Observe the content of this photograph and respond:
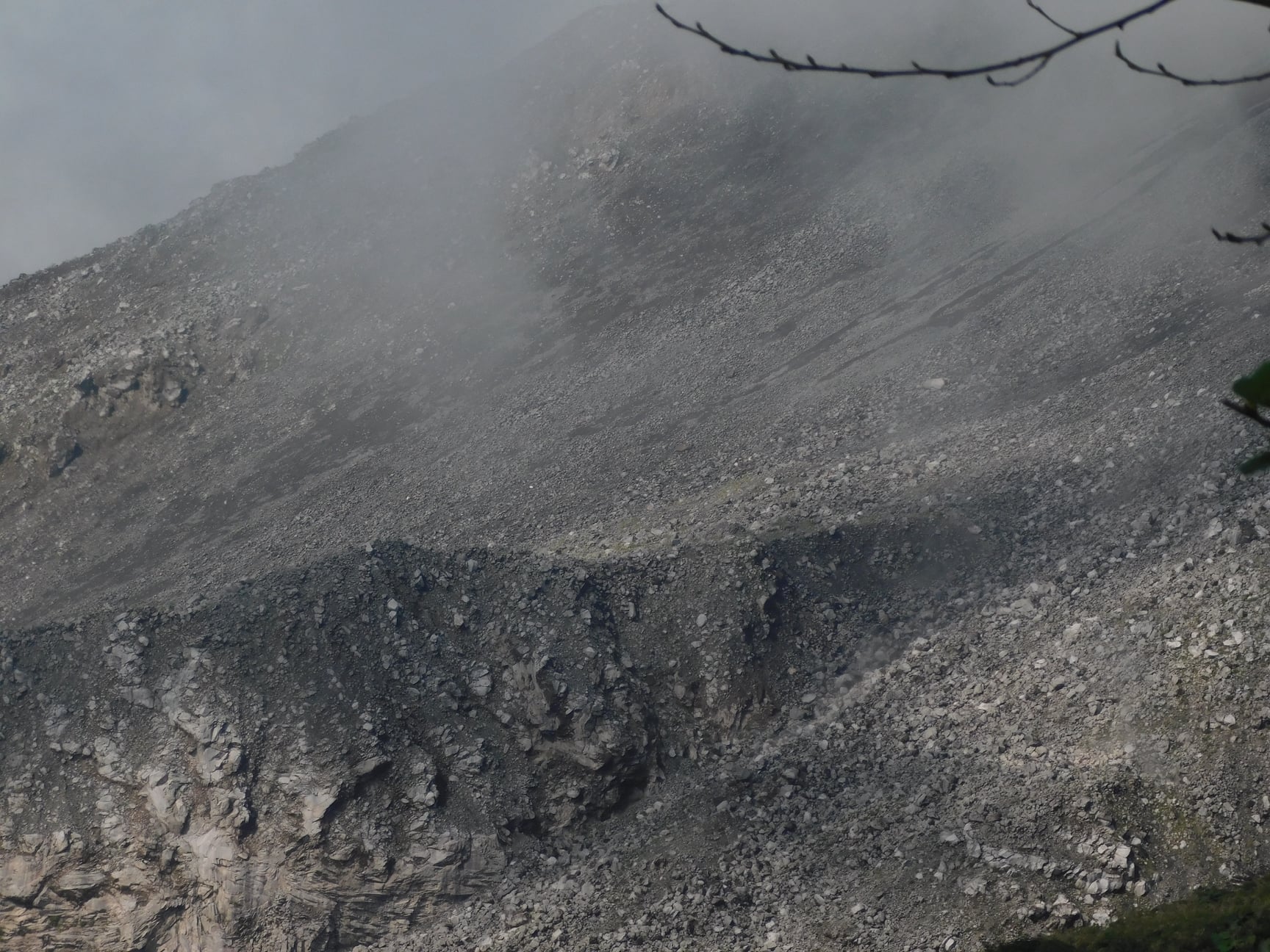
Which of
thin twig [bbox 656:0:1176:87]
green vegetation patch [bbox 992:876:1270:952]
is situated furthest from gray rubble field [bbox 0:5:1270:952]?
thin twig [bbox 656:0:1176:87]

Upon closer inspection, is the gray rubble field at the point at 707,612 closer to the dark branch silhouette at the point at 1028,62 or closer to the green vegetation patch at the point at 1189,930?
the green vegetation patch at the point at 1189,930

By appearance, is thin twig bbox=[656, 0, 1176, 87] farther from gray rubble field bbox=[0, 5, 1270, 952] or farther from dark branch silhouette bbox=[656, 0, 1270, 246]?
gray rubble field bbox=[0, 5, 1270, 952]

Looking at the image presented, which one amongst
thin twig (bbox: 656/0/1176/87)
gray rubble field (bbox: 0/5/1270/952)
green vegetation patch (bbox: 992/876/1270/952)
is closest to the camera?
thin twig (bbox: 656/0/1176/87)

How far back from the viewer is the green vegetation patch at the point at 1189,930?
25.3 ft

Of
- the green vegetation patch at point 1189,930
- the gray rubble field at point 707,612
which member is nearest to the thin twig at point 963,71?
the green vegetation patch at point 1189,930

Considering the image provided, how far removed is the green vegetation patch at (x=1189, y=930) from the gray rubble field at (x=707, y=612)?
18.9 inches

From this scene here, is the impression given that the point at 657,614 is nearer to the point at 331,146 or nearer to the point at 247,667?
the point at 247,667

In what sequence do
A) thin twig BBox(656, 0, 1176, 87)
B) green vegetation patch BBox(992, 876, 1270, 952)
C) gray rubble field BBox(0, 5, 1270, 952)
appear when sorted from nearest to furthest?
thin twig BBox(656, 0, 1176, 87), green vegetation patch BBox(992, 876, 1270, 952), gray rubble field BBox(0, 5, 1270, 952)

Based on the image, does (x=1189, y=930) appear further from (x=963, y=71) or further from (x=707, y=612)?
(x=707, y=612)

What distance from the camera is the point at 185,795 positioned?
1317 centimetres

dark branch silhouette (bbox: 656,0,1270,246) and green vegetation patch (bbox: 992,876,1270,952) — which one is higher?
dark branch silhouette (bbox: 656,0,1270,246)

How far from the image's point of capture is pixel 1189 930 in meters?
8.19

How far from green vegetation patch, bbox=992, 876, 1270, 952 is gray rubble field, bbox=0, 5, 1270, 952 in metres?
0.48

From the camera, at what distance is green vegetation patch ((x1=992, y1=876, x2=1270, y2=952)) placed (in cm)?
771
